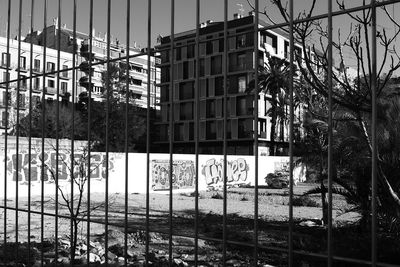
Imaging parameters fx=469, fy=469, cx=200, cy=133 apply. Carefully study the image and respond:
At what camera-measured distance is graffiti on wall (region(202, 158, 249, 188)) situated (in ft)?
101

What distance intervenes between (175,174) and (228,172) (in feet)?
13.8

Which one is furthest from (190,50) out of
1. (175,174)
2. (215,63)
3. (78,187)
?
(175,174)

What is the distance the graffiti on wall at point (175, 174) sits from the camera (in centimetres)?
2684

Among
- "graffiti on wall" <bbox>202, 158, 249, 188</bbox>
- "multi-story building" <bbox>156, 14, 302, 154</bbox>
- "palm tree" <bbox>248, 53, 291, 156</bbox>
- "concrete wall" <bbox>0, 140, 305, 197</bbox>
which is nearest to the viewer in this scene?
"multi-story building" <bbox>156, 14, 302, 154</bbox>

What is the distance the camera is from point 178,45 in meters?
3.31

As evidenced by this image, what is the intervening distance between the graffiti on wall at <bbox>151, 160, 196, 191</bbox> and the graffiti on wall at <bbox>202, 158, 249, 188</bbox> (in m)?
1.52

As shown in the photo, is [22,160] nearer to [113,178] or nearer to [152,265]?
[113,178]

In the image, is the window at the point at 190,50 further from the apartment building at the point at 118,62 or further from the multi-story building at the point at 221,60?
the apartment building at the point at 118,62

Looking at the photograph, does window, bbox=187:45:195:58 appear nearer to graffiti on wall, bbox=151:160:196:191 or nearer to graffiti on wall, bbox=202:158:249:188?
graffiti on wall, bbox=151:160:196:191

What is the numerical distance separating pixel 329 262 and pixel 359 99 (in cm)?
215

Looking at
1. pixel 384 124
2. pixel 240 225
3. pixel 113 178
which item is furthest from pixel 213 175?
pixel 384 124

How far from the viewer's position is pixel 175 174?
1125 inches

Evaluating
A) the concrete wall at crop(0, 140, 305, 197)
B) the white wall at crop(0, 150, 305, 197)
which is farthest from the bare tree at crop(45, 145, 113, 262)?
the white wall at crop(0, 150, 305, 197)

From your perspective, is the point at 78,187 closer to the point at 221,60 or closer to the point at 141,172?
the point at 221,60
